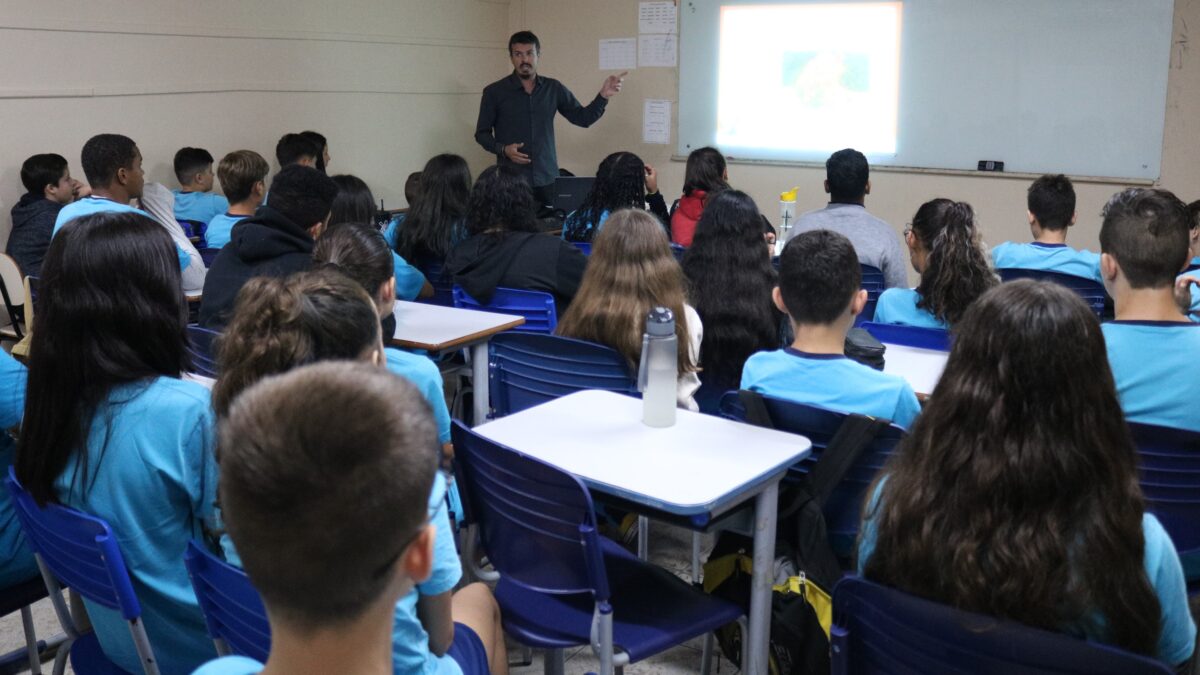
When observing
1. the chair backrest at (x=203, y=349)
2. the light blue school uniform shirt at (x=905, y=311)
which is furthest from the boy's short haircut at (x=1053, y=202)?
the chair backrest at (x=203, y=349)

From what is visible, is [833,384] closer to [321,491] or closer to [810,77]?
[321,491]

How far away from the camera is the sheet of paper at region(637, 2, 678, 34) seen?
23.4ft

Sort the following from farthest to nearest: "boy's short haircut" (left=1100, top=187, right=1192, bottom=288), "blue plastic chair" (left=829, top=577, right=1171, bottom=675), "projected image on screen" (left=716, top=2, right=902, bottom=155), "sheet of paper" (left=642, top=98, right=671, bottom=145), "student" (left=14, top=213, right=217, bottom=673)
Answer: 1. "sheet of paper" (left=642, top=98, right=671, bottom=145)
2. "projected image on screen" (left=716, top=2, right=902, bottom=155)
3. "boy's short haircut" (left=1100, top=187, right=1192, bottom=288)
4. "student" (left=14, top=213, right=217, bottom=673)
5. "blue plastic chair" (left=829, top=577, right=1171, bottom=675)

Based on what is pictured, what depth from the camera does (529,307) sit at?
11.5ft

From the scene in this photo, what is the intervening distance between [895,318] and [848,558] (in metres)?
1.19

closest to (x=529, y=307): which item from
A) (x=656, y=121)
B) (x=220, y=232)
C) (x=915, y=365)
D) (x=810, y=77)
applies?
(x=915, y=365)

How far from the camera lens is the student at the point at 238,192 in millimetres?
4133

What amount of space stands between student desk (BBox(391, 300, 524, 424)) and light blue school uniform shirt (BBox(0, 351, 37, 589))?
1.14m

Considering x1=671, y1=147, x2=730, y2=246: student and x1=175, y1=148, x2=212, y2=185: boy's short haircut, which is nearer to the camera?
x1=671, y1=147, x2=730, y2=246: student

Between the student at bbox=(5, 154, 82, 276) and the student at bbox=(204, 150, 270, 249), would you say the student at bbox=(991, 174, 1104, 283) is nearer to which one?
the student at bbox=(204, 150, 270, 249)

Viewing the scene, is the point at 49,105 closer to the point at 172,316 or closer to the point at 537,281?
the point at 537,281

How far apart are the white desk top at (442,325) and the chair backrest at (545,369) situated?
0.40 feet

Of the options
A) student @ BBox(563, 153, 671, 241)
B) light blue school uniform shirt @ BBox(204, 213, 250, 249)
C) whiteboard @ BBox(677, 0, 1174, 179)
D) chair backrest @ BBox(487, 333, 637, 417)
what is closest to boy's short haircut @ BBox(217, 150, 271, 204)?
light blue school uniform shirt @ BBox(204, 213, 250, 249)

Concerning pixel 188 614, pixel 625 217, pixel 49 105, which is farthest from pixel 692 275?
pixel 49 105
